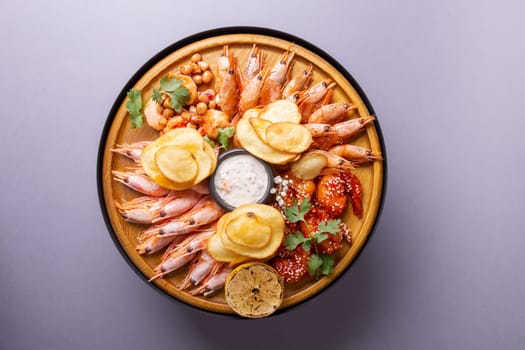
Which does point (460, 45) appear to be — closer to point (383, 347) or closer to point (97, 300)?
point (383, 347)

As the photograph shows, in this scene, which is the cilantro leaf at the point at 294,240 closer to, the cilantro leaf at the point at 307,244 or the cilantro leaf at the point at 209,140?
the cilantro leaf at the point at 307,244

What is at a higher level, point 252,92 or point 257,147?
point 252,92

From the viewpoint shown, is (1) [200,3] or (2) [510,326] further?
(2) [510,326]

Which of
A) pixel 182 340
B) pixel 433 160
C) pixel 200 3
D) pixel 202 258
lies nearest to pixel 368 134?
pixel 433 160

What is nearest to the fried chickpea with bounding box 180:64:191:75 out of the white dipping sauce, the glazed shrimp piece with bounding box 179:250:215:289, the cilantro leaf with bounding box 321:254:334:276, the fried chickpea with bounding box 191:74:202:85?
the fried chickpea with bounding box 191:74:202:85

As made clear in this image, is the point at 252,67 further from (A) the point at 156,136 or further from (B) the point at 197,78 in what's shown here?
(A) the point at 156,136

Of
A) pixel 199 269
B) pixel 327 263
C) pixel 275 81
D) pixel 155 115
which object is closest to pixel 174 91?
pixel 155 115

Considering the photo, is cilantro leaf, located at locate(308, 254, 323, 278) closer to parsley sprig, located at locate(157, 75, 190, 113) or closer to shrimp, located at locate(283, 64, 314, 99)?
shrimp, located at locate(283, 64, 314, 99)
